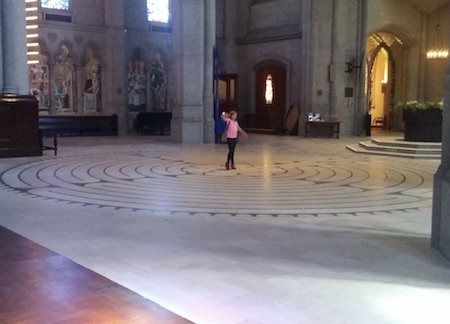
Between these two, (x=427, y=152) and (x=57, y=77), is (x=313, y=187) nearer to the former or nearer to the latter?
(x=427, y=152)

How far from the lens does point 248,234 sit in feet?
20.3

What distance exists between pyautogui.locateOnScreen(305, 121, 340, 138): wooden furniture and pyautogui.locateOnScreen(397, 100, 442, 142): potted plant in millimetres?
5282

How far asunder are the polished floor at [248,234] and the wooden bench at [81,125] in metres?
9.19

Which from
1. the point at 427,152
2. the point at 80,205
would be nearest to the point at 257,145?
the point at 427,152

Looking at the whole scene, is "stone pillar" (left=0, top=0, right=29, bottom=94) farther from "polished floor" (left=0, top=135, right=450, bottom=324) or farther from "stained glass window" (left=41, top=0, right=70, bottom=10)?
"stained glass window" (left=41, top=0, right=70, bottom=10)

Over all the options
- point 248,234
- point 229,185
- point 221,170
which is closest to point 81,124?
point 221,170

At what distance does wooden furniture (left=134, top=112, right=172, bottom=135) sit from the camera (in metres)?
23.5

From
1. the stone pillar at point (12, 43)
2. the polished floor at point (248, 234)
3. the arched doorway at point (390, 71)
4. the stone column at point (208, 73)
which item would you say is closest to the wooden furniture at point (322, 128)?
the arched doorway at point (390, 71)

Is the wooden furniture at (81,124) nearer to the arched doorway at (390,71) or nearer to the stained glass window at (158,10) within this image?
the stained glass window at (158,10)

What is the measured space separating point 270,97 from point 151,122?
5487 millimetres

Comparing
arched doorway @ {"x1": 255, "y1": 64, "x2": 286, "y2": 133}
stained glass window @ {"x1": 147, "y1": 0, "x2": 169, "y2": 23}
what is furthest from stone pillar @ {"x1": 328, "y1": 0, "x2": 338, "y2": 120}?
stained glass window @ {"x1": 147, "y1": 0, "x2": 169, "y2": 23}

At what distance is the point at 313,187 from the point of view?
9617mm

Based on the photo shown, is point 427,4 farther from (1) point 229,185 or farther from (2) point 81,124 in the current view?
(1) point 229,185

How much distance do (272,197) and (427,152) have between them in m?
7.84
